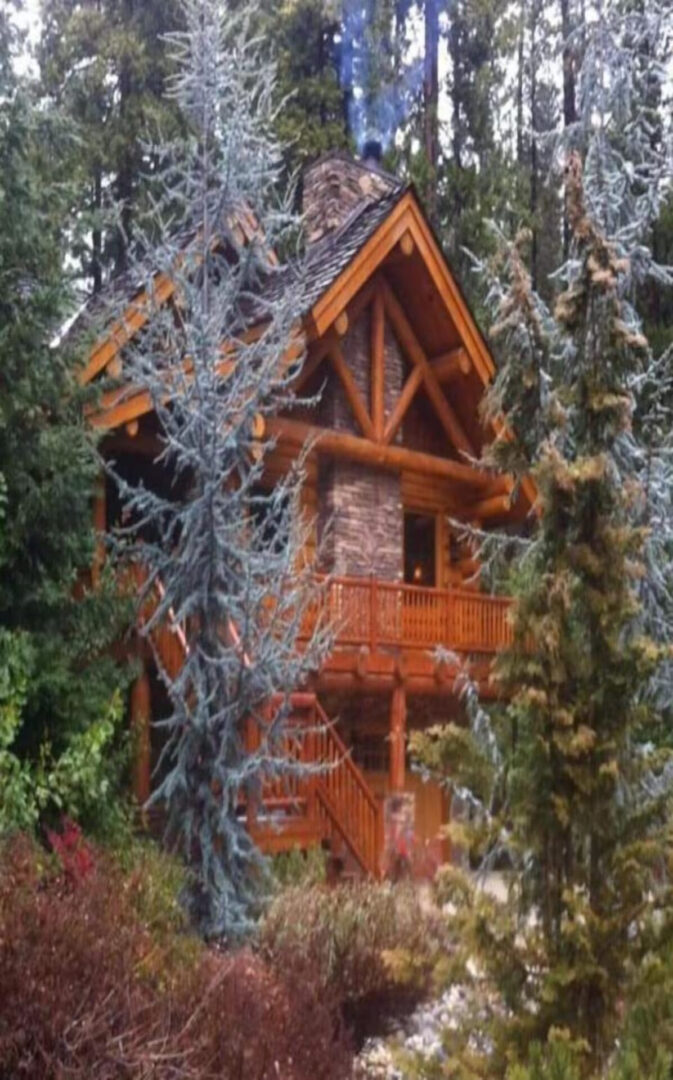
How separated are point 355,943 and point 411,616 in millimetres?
6681

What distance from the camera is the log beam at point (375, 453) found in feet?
50.5

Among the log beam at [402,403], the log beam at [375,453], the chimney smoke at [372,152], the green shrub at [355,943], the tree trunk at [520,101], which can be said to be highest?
the tree trunk at [520,101]

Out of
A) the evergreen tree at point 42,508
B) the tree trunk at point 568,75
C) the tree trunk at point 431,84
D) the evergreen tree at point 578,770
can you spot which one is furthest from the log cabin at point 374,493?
the tree trunk at point 431,84

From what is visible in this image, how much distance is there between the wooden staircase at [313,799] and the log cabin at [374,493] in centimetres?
2

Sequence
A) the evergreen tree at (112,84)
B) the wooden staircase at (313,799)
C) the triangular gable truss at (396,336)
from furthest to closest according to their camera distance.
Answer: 1. the evergreen tree at (112,84)
2. the triangular gable truss at (396,336)
3. the wooden staircase at (313,799)

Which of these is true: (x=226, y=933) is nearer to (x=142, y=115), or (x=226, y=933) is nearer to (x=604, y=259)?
(x=604, y=259)

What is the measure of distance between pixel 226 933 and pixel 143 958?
3.98 metres

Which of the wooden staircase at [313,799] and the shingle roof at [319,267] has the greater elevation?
the shingle roof at [319,267]

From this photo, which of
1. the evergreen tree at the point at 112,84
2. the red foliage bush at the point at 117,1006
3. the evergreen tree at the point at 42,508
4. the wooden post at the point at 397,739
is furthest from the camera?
the evergreen tree at the point at 112,84

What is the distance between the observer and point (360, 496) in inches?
684

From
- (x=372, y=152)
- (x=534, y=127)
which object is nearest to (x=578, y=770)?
(x=372, y=152)

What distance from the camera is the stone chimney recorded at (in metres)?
18.3

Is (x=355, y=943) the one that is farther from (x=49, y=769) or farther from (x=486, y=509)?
(x=486, y=509)

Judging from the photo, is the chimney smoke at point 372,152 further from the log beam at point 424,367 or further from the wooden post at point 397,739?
the wooden post at point 397,739
